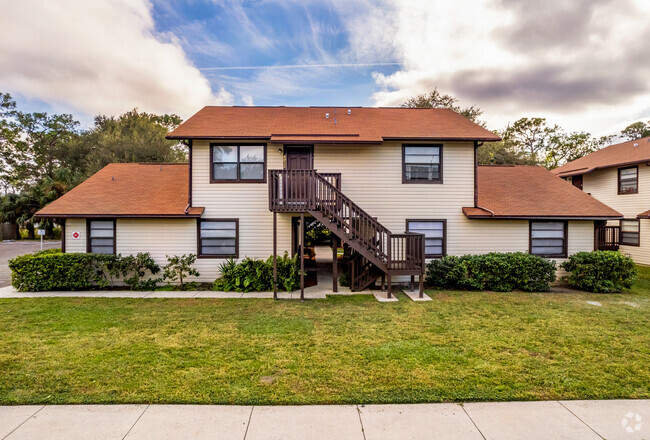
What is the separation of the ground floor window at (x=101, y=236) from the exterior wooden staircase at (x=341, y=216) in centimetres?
606

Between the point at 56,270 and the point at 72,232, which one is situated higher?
the point at 72,232

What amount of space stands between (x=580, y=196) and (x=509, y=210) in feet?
11.2

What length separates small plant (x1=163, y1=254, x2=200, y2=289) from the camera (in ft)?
31.6

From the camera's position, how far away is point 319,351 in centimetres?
493

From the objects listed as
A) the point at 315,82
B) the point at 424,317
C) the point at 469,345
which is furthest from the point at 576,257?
the point at 315,82

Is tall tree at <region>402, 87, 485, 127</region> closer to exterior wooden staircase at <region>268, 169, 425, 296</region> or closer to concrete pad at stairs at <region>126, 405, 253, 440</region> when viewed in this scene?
exterior wooden staircase at <region>268, 169, 425, 296</region>

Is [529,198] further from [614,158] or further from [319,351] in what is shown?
[319,351]

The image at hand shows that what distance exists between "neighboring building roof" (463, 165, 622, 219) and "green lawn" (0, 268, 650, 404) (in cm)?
331

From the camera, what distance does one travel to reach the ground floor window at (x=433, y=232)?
10328 mm

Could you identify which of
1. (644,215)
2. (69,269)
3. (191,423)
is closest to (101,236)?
(69,269)

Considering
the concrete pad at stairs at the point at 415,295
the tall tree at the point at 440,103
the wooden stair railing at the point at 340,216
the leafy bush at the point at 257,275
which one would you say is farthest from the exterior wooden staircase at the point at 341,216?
the tall tree at the point at 440,103

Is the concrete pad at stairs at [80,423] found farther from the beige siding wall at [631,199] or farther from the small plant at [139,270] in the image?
the beige siding wall at [631,199]

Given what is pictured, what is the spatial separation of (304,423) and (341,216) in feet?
19.8

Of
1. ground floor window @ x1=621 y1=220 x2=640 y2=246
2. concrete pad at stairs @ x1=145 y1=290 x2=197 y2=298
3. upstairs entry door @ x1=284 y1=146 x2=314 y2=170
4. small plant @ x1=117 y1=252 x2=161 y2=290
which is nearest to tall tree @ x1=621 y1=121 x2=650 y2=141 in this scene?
ground floor window @ x1=621 y1=220 x2=640 y2=246
